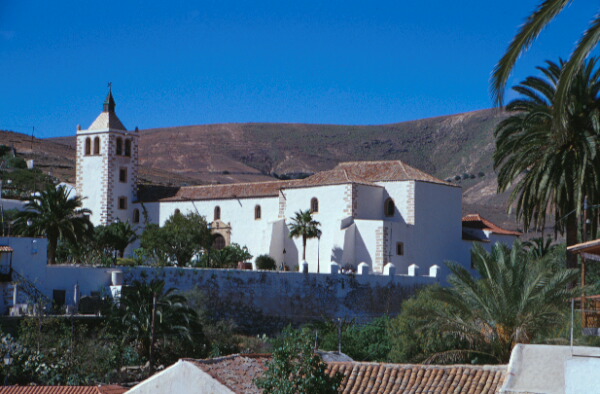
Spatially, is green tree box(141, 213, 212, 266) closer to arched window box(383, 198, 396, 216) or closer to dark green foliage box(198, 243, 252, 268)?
dark green foliage box(198, 243, 252, 268)

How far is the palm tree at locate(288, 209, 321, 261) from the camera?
51.1 metres

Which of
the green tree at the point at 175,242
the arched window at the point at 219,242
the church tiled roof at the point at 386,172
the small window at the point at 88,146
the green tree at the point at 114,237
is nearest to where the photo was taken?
the green tree at the point at 175,242

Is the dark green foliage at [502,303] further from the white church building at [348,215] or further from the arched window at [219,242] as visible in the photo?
the arched window at [219,242]

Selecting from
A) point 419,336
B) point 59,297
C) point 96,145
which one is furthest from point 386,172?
point 419,336

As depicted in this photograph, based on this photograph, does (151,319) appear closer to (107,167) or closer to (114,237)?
(114,237)

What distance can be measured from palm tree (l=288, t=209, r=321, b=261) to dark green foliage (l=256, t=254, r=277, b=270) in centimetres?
184

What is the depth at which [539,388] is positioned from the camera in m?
13.3

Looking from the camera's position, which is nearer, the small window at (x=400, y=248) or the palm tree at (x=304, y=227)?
the small window at (x=400, y=248)

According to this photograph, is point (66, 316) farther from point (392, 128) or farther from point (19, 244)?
point (392, 128)

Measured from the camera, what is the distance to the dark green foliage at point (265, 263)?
50688 millimetres

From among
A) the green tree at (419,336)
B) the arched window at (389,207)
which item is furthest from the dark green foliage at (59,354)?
the arched window at (389,207)

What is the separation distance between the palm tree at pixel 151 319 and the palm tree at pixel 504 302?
10.8 metres

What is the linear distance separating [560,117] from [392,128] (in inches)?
5922

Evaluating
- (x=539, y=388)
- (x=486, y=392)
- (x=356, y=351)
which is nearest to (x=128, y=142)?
(x=356, y=351)
